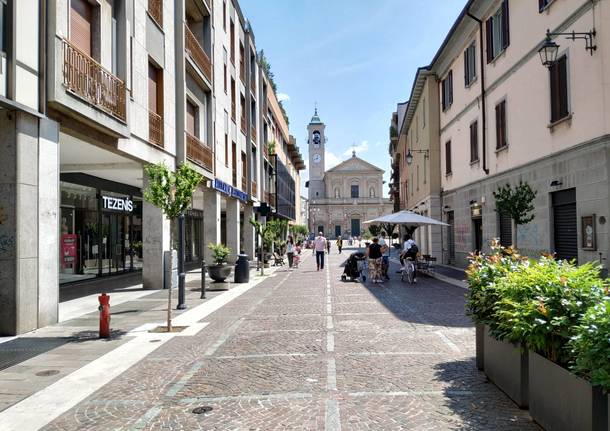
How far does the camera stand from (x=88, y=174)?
58.4 feet

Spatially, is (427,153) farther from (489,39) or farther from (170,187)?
(170,187)

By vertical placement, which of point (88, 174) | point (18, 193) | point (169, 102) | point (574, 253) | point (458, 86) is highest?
point (458, 86)

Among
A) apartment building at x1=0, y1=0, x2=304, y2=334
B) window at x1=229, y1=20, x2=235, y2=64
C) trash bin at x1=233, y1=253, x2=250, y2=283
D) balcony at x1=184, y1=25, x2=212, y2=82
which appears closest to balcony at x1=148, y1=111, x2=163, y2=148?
apartment building at x1=0, y1=0, x2=304, y2=334

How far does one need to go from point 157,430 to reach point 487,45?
18842 mm

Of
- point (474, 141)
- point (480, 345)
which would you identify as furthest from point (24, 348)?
point (474, 141)

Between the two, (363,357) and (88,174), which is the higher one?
(88,174)

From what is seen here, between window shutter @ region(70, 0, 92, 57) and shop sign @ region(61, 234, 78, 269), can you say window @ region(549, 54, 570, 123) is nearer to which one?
window shutter @ region(70, 0, 92, 57)

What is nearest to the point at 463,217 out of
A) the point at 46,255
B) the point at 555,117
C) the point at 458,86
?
the point at 458,86

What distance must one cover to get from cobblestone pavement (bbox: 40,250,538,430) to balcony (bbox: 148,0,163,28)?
10316 mm

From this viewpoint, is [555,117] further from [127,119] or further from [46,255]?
[46,255]

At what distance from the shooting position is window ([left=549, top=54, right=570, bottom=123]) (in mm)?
12570

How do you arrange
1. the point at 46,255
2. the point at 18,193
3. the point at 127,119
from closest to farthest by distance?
1. the point at 18,193
2. the point at 46,255
3. the point at 127,119

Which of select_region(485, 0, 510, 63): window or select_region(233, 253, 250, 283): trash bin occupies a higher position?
select_region(485, 0, 510, 63): window

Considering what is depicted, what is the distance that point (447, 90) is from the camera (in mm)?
25547
